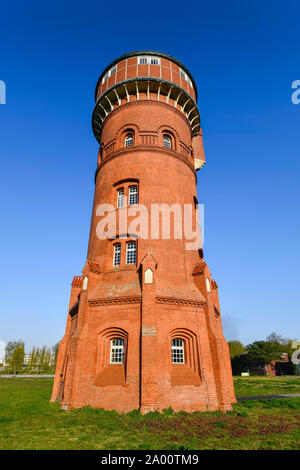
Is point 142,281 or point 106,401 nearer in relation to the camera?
point 106,401

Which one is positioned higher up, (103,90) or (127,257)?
(103,90)

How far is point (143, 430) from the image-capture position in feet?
28.8

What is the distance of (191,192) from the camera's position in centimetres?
1847

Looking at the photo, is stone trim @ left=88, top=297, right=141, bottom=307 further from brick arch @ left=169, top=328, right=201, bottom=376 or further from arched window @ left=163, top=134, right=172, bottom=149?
arched window @ left=163, top=134, right=172, bottom=149

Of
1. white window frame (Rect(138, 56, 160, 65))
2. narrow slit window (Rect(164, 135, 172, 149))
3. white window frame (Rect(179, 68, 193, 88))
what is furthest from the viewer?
white window frame (Rect(179, 68, 193, 88))

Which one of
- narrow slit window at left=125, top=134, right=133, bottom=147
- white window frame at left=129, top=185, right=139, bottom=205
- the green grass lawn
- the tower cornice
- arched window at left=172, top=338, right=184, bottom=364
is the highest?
the tower cornice

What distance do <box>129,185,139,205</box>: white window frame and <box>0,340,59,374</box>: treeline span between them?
66339 mm

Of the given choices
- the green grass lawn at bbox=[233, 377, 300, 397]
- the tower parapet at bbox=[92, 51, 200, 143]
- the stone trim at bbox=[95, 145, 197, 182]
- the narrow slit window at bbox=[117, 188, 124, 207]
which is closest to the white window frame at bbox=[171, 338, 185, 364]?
the narrow slit window at bbox=[117, 188, 124, 207]

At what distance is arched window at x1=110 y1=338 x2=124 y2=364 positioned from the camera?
12.9 metres

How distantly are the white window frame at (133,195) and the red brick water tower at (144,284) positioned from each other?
0.07 m

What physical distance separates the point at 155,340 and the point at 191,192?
33.9 ft

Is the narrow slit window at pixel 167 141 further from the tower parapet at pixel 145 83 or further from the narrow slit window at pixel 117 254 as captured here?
the narrow slit window at pixel 117 254
